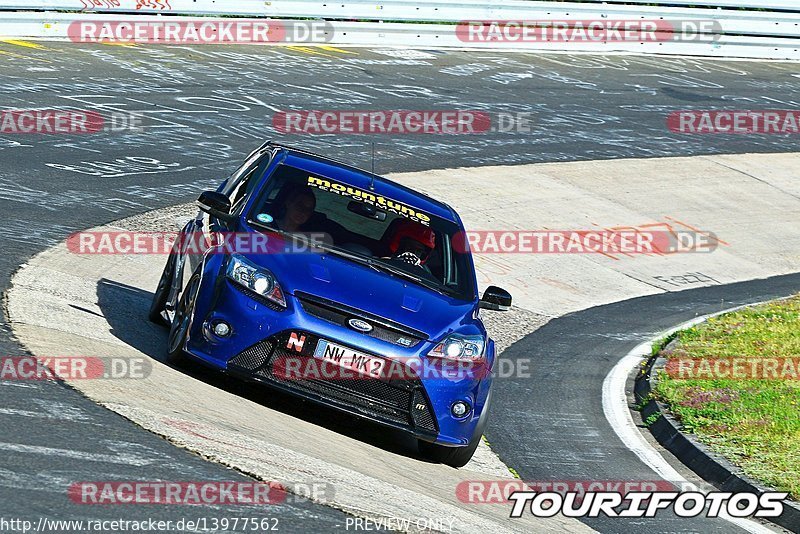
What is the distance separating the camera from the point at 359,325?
7406 mm

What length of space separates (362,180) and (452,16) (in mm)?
17478

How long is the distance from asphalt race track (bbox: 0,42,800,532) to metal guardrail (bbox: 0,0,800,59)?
0.54 metres

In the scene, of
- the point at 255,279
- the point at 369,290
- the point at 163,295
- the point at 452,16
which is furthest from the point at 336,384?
the point at 452,16

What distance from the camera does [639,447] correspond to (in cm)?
924

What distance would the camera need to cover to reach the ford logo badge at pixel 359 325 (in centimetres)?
739

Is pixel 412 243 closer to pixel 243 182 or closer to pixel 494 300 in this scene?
pixel 494 300

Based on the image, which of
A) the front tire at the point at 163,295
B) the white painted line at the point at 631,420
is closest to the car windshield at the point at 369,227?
the front tire at the point at 163,295

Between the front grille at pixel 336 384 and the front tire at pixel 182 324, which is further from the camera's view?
the front tire at pixel 182 324

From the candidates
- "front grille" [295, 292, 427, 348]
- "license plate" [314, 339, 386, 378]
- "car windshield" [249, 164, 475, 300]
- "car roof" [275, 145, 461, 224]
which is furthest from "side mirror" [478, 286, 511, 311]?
"license plate" [314, 339, 386, 378]

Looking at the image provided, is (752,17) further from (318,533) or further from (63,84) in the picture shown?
(318,533)

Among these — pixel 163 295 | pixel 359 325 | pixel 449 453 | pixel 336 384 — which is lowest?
pixel 449 453

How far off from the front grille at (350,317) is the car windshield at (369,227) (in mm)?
762

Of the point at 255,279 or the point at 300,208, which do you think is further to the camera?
the point at 300,208

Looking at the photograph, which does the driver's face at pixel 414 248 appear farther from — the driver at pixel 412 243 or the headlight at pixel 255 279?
the headlight at pixel 255 279
